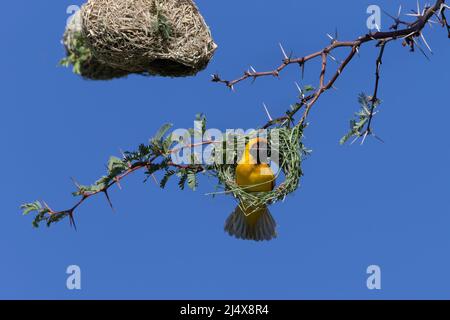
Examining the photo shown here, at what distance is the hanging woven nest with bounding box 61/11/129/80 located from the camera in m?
5.18

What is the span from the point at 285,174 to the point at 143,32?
0.90 metres

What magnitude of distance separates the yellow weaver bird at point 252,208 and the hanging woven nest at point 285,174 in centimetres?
3

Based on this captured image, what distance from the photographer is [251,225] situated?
405 centimetres

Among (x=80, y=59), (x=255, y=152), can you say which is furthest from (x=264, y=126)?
(x=80, y=59)

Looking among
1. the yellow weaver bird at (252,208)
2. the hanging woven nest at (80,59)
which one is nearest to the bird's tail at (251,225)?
the yellow weaver bird at (252,208)

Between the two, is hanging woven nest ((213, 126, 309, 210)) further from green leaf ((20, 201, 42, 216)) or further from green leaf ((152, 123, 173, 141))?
green leaf ((20, 201, 42, 216))

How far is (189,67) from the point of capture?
441 centimetres

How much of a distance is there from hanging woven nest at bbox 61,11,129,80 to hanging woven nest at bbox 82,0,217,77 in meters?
0.94

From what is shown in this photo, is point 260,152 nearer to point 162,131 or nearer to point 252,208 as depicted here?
point 252,208

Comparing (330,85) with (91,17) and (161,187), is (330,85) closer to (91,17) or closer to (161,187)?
(161,187)

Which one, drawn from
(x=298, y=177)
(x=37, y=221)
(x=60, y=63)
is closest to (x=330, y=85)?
(x=298, y=177)

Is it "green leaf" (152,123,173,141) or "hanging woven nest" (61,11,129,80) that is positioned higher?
"hanging woven nest" (61,11,129,80)

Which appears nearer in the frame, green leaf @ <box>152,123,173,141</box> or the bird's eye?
green leaf @ <box>152,123,173,141</box>

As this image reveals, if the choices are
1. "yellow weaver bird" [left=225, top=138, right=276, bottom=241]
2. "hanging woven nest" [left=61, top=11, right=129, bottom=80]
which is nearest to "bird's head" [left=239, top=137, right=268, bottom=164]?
"yellow weaver bird" [left=225, top=138, right=276, bottom=241]
